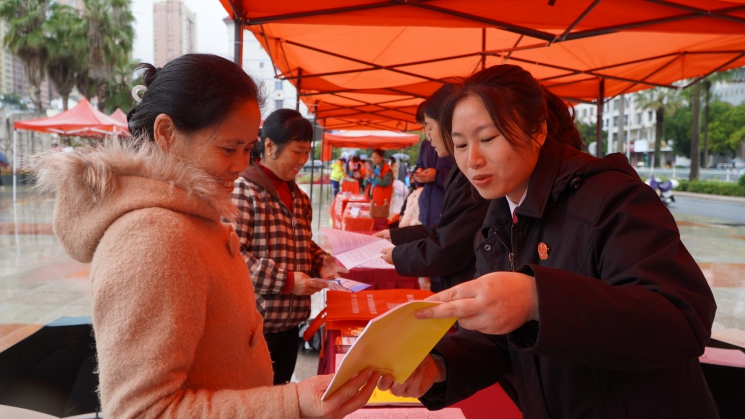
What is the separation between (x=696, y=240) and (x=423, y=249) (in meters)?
9.46

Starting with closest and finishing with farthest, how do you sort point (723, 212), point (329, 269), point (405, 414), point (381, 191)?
point (405, 414)
point (329, 269)
point (381, 191)
point (723, 212)

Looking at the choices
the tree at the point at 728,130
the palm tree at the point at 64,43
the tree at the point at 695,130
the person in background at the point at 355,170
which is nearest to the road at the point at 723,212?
the tree at the point at 695,130

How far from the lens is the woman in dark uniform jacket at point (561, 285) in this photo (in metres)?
0.78

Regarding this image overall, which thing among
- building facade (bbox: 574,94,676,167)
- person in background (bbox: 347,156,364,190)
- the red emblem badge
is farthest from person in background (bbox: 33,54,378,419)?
building facade (bbox: 574,94,676,167)

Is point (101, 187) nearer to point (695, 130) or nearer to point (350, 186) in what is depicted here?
point (350, 186)

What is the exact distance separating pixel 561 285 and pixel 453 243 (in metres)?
1.57

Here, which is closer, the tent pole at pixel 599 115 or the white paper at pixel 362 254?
the white paper at pixel 362 254

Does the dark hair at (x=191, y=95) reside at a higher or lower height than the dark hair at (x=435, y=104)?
lower

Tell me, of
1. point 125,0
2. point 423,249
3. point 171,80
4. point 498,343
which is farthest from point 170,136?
point 125,0

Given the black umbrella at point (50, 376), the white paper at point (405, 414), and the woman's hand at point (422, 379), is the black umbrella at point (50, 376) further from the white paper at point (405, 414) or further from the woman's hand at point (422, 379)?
the woman's hand at point (422, 379)

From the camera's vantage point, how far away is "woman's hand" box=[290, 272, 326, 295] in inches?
83.6

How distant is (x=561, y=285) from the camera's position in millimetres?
785

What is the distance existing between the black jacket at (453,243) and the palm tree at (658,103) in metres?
40.6

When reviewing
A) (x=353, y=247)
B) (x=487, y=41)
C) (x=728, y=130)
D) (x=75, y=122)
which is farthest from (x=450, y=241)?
(x=728, y=130)
